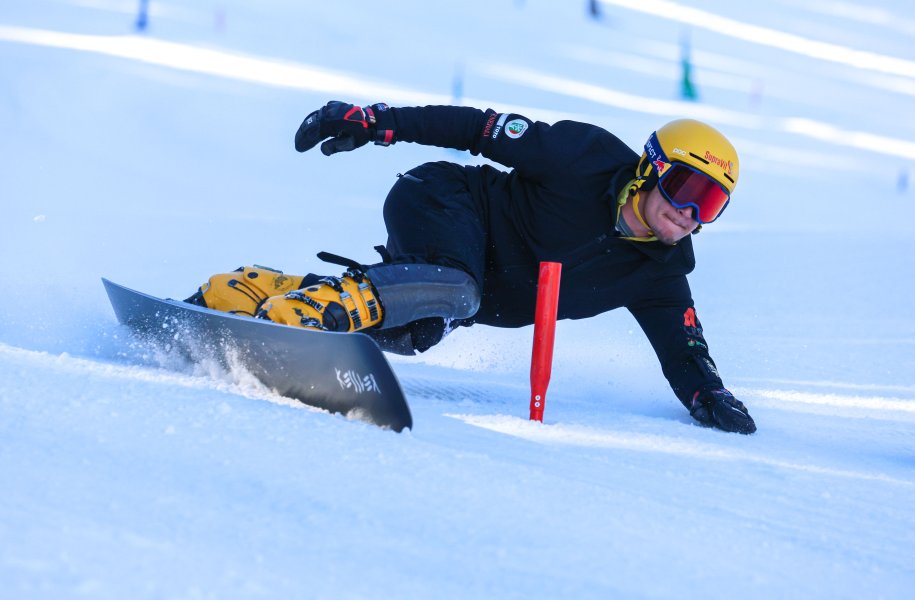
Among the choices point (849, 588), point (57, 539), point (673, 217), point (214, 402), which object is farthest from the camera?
point (673, 217)

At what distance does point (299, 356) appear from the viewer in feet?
6.57

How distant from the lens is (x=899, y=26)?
20.2m

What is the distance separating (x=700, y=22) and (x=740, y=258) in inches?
536

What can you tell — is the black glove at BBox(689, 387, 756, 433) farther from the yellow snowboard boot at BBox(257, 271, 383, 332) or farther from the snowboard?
the snowboard

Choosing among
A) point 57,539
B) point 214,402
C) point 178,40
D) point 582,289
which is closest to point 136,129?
point 178,40

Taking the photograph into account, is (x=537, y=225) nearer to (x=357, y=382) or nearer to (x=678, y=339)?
(x=678, y=339)

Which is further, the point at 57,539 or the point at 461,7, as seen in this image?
the point at 461,7

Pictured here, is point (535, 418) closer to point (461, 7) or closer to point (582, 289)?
point (582, 289)

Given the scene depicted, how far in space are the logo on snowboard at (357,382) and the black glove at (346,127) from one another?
1.06 m

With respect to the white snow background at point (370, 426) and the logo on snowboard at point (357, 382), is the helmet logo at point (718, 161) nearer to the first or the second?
the white snow background at point (370, 426)

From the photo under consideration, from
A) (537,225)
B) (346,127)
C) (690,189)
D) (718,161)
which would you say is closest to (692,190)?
(690,189)

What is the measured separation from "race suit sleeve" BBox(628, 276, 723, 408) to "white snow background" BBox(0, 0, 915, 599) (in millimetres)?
134

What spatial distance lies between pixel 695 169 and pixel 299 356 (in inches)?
52.5

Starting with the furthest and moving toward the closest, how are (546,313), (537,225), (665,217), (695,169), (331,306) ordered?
(537,225), (665,217), (695,169), (546,313), (331,306)
